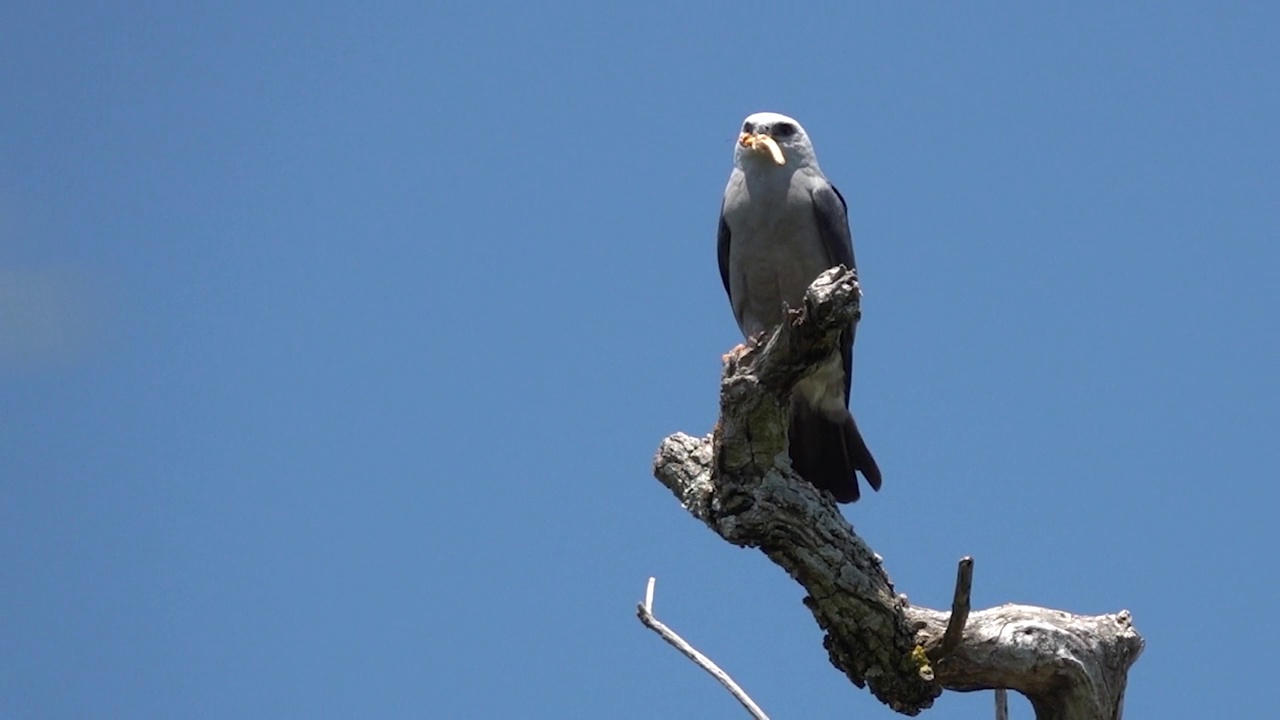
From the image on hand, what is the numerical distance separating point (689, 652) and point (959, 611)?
1034 mm

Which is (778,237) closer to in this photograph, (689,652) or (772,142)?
(772,142)

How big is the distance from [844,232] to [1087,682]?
2932mm

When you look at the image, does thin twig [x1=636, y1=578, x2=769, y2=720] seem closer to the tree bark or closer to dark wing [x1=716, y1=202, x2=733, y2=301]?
the tree bark

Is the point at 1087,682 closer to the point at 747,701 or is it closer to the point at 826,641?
the point at 826,641

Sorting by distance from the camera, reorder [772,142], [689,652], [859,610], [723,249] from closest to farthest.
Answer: [689,652]
[859,610]
[772,142]
[723,249]

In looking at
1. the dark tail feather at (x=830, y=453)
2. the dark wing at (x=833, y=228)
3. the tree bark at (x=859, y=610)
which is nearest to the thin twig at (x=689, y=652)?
the tree bark at (x=859, y=610)

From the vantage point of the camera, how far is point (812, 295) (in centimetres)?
579

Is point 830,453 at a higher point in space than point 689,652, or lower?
higher

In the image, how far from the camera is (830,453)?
8062 millimetres

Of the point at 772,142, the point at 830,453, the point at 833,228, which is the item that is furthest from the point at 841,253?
the point at 830,453

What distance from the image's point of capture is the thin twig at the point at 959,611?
558cm

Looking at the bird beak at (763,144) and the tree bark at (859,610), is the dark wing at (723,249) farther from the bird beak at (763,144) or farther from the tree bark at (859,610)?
the tree bark at (859,610)

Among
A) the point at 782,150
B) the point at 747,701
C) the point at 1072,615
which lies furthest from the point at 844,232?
the point at 747,701

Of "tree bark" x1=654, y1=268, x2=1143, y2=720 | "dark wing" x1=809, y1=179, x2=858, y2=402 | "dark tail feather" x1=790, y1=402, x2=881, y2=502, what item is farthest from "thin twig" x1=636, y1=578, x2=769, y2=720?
"dark wing" x1=809, y1=179, x2=858, y2=402
